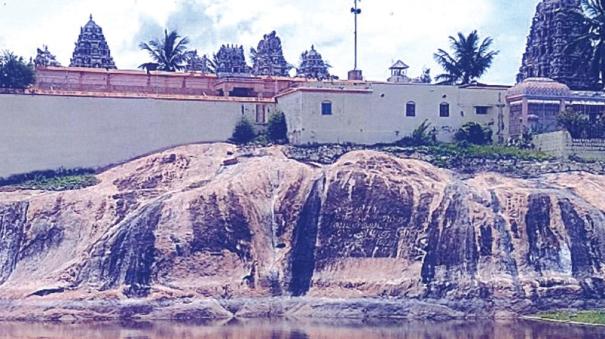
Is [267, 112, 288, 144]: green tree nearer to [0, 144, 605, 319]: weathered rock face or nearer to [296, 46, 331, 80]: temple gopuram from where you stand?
[0, 144, 605, 319]: weathered rock face

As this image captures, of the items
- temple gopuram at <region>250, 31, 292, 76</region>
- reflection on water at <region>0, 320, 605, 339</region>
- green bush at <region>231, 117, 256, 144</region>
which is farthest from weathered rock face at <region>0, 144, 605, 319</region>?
temple gopuram at <region>250, 31, 292, 76</region>

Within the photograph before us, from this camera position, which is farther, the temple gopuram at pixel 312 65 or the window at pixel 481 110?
the temple gopuram at pixel 312 65

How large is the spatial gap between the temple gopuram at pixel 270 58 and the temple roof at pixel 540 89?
19.0 meters

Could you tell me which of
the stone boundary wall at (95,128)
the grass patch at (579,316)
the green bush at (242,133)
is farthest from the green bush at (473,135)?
the grass patch at (579,316)

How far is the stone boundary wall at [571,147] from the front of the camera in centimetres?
6581

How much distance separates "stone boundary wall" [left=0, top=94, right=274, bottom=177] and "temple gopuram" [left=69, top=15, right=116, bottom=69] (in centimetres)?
1378

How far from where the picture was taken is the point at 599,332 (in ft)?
168

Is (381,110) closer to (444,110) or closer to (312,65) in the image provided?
(444,110)

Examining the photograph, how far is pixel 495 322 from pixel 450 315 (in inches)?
79.8

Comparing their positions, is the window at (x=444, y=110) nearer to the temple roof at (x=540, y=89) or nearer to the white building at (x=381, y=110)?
the white building at (x=381, y=110)

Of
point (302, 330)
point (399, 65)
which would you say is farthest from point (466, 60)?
point (302, 330)

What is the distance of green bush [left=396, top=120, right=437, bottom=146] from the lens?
6725 centimetres

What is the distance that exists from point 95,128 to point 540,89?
22531 mm

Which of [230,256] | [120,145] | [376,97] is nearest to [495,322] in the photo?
[230,256]
